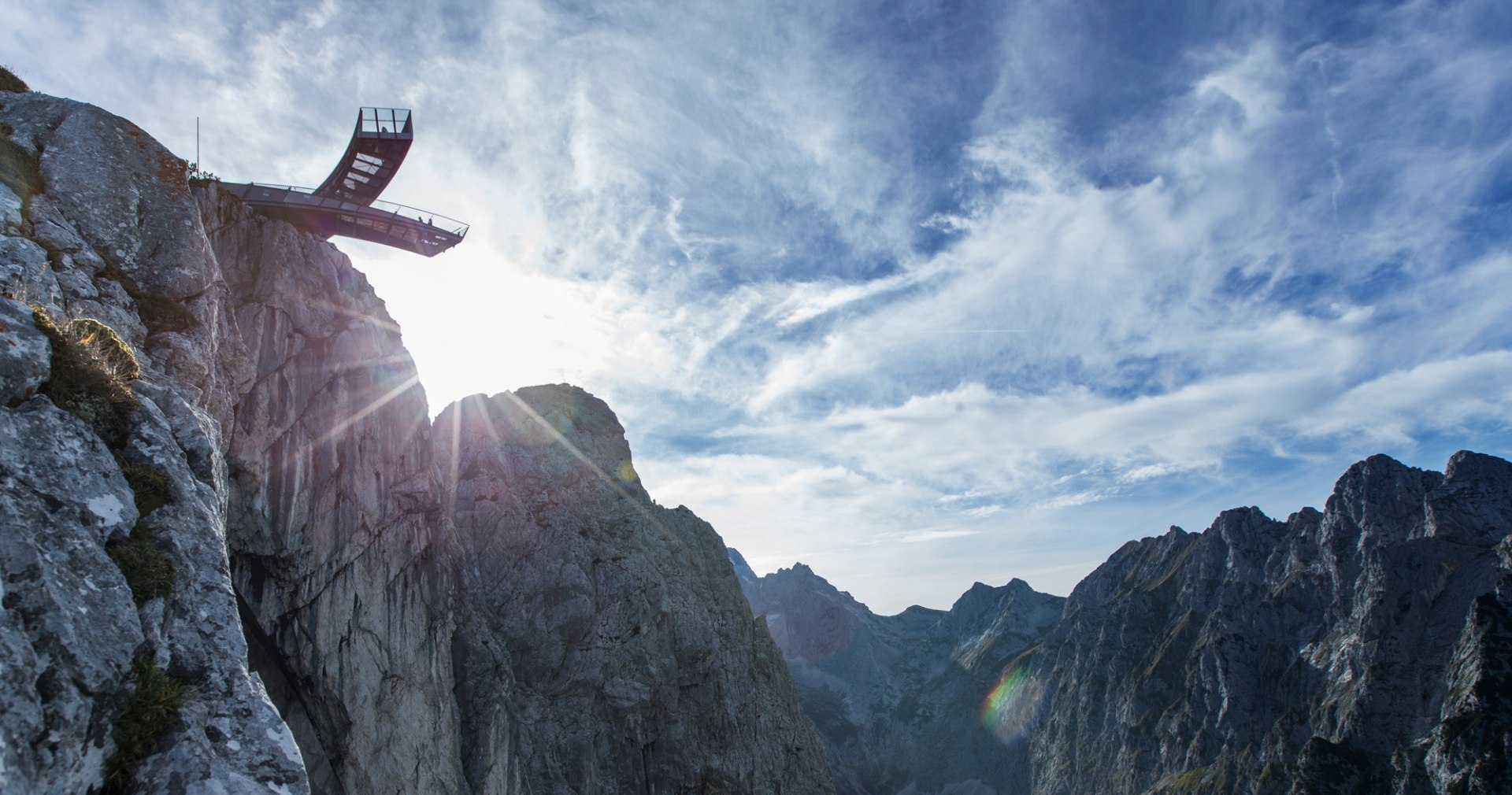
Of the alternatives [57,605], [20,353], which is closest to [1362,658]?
[57,605]

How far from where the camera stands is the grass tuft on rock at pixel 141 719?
1107 centimetres

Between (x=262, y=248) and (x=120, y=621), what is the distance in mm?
36925

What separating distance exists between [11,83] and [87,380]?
93.0 feet

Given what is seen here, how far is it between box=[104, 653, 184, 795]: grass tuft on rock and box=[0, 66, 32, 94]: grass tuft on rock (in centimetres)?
3216

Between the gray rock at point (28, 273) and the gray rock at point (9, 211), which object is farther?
the gray rock at point (9, 211)

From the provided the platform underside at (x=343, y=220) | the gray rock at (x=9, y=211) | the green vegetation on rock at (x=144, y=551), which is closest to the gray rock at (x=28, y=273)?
the gray rock at (x=9, y=211)

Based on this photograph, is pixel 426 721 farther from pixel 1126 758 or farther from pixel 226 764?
pixel 1126 758

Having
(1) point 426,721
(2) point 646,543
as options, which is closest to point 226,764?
(1) point 426,721

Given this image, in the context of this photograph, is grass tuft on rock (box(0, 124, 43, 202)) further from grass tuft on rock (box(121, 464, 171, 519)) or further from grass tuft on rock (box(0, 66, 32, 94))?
grass tuft on rock (box(121, 464, 171, 519))

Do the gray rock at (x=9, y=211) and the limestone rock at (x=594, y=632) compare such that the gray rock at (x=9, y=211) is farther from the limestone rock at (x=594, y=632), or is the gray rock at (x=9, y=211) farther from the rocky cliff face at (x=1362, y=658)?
the rocky cliff face at (x=1362, y=658)

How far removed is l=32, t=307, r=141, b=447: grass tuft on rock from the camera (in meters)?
14.2

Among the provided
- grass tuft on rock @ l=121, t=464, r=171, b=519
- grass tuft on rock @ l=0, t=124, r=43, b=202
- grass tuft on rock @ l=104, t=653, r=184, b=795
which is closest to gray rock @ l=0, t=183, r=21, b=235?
grass tuft on rock @ l=0, t=124, r=43, b=202

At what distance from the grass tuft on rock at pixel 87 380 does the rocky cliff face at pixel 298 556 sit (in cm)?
11

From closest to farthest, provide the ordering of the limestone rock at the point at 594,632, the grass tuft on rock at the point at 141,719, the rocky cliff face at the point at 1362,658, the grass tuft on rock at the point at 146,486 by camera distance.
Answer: the grass tuft on rock at the point at 141,719 → the grass tuft on rock at the point at 146,486 → the limestone rock at the point at 594,632 → the rocky cliff face at the point at 1362,658
